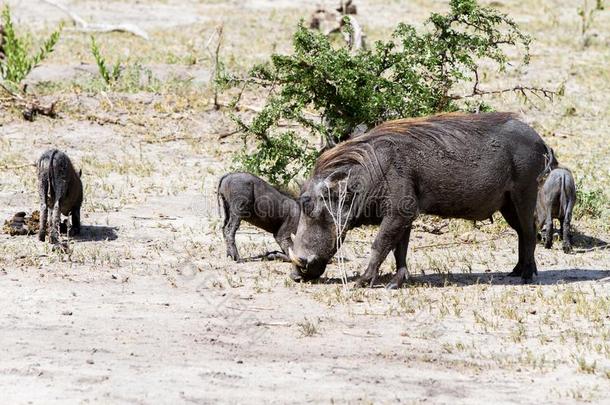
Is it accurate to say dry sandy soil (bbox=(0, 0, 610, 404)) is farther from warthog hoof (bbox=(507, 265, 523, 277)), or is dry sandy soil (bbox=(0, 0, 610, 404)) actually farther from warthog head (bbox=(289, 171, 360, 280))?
warthog head (bbox=(289, 171, 360, 280))

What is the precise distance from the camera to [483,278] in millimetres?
9016

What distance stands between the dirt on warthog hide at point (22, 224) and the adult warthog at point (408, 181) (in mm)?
2629

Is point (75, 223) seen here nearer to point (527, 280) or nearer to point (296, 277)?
point (296, 277)

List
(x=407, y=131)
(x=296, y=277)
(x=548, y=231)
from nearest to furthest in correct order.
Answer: (x=407, y=131), (x=296, y=277), (x=548, y=231)

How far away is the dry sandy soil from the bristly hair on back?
96cm

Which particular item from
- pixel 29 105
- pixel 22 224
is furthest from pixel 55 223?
pixel 29 105

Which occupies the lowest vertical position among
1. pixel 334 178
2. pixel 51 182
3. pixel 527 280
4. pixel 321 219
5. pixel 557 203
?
pixel 527 280

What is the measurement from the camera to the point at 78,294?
805cm

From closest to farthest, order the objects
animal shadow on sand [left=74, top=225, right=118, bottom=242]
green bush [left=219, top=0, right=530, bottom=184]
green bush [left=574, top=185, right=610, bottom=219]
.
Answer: animal shadow on sand [left=74, top=225, right=118, bottom=242]
green bush [left=219, top=0, right=530, bottom=184]
green bush [left=574, top=185, right=610, bottom=219]

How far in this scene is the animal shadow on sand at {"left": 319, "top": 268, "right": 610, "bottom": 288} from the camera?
8734 millimetres

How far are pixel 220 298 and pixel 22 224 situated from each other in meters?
2.80

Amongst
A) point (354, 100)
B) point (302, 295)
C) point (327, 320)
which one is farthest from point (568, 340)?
point (354, 100)

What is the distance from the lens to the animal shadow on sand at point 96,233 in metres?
10.1

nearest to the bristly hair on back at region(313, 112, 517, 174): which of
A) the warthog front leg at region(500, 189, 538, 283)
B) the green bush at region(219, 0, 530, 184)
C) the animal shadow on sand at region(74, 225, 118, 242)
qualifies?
the warthog front leg at region(500, 189, 538, 283)
